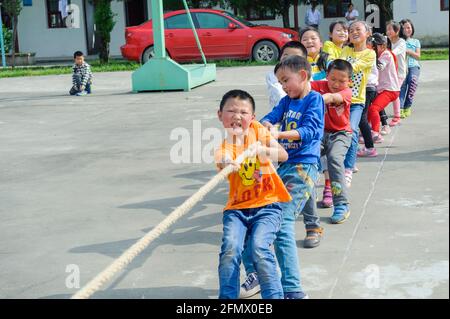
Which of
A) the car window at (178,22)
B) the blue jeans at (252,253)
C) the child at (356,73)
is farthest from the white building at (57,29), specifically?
the blue jeans at (252,253)

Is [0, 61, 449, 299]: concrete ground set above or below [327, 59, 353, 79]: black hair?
below

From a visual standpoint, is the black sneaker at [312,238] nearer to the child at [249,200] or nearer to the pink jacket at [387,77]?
the child at [249,200]

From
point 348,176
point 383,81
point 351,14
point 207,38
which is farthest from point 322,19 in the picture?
point 348,176

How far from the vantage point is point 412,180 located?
690 cm

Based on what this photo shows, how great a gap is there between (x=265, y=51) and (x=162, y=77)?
6108mm

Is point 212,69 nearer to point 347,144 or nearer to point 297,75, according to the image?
point 347,144

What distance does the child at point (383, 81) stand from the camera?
881cm

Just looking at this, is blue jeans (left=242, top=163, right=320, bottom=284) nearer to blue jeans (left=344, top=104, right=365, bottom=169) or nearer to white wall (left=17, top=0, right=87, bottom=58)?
blue jeans (left=344, top=104, right=365, bottom=169)

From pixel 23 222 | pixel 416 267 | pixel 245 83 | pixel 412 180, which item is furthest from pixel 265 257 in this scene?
pixel 245 83

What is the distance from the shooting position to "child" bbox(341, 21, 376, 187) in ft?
21.9

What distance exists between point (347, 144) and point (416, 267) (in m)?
1.48

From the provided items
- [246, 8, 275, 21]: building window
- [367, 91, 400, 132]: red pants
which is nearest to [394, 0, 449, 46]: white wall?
[246, 8, 275, 21]: building window

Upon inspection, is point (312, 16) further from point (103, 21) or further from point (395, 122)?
point (395, 122)

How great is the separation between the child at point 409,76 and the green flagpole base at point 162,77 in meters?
4.88
